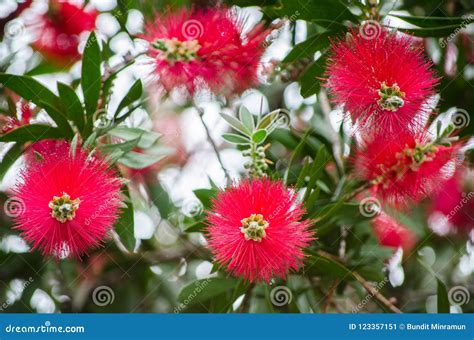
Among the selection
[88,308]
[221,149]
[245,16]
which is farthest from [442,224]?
[88,308]

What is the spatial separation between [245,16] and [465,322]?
0.89 metres

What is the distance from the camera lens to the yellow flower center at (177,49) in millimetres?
1350

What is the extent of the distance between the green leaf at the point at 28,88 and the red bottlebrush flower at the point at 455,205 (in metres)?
0.93

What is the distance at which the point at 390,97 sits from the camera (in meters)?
1.17

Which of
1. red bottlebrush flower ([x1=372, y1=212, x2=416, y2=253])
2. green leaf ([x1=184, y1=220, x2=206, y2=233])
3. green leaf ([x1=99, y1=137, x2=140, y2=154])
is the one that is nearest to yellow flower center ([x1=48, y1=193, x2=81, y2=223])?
green leaf ([x1=99, y1=137, x2=140, y2=154])

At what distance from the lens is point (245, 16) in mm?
1373

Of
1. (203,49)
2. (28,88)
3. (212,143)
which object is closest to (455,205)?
(212,143)

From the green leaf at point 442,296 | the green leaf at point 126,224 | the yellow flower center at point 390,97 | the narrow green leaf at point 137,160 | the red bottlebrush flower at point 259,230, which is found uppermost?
the yellow flower center at point 390,97

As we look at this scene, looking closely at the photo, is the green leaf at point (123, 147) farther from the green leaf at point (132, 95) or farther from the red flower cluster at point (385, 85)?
the red flower cluster at point (385, 85)

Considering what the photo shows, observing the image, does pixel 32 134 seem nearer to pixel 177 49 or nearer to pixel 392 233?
pixel 177 49

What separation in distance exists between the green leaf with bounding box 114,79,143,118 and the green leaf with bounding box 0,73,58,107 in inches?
5.5

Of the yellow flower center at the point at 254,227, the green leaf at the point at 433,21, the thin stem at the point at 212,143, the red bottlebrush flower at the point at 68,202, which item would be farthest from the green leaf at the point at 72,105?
the green leaf at the point at 433,21

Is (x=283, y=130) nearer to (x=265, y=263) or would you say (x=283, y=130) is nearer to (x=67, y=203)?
(x=265, y=263)

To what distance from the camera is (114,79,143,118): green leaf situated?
4.40 ft
